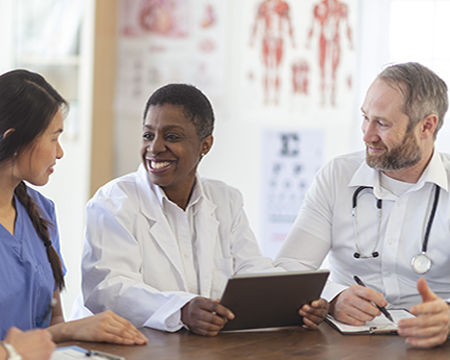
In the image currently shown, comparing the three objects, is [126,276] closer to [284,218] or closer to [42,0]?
[284,218]

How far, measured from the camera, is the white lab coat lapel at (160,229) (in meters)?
2.03

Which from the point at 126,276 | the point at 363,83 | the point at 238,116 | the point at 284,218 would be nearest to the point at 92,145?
the point at 238,116

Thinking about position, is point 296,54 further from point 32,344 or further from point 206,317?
point 32,344

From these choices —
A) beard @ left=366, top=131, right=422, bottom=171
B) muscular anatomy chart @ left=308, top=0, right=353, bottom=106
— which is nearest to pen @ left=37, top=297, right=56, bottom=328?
beard @ left=366, top=131, right=422, bottom=171

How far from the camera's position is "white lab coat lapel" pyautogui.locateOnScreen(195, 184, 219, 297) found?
2.08 m

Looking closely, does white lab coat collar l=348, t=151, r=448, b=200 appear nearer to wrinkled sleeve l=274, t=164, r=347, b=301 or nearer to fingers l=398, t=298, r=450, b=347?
wrinkled sleeve l=274, t=164, r=347, b=301

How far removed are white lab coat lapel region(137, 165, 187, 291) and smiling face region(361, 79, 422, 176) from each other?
2.44ft

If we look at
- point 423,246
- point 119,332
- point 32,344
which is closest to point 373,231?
point 423,246

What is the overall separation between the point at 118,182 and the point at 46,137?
16.1 inches

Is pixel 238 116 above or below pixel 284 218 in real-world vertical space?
above

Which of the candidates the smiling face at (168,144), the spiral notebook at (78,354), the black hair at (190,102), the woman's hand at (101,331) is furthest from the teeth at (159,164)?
the spiral notebook at (78,354)

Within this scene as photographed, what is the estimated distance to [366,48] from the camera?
355 cm

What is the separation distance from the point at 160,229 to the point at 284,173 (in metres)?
1.79

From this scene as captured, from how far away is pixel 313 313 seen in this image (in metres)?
1.75
